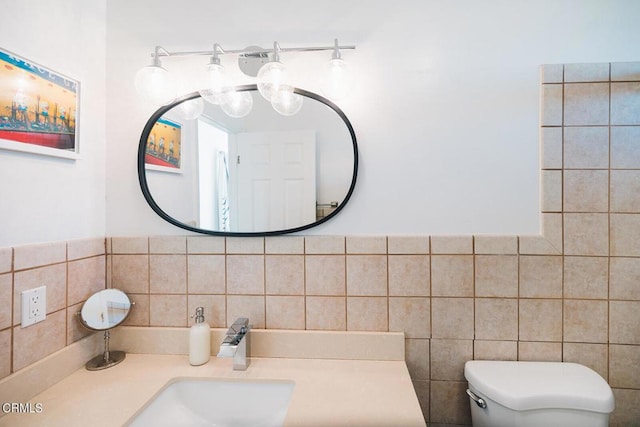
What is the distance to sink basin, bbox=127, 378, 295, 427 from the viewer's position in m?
1.04

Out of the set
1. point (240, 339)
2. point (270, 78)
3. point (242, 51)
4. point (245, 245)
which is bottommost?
point (240, 339)

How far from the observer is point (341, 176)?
3.91 feet

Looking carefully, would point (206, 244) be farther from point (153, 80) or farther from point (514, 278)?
point (514, 278)

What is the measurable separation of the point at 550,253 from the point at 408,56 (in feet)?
2.93

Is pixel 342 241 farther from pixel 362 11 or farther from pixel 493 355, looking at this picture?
pixel 362 11

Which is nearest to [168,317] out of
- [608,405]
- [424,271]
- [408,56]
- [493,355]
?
[424,271]

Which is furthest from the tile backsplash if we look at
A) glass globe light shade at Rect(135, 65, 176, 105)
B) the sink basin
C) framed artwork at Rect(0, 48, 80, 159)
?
glass globe light shade at Rect(135, 65, 176, 105)

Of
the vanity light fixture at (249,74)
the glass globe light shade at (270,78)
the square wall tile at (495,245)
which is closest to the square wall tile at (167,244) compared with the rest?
the vanity light fixture at (249,74)

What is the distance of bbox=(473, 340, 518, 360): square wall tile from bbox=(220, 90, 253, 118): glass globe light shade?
4.02ft

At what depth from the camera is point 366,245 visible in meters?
1.20

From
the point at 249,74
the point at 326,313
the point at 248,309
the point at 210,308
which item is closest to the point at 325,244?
the point at 326,313

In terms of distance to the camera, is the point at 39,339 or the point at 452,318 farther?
the point at 452,318

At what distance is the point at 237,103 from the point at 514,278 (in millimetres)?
1217

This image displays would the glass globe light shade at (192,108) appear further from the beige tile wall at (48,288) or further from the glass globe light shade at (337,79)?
the beige tile wall at (48,288)
